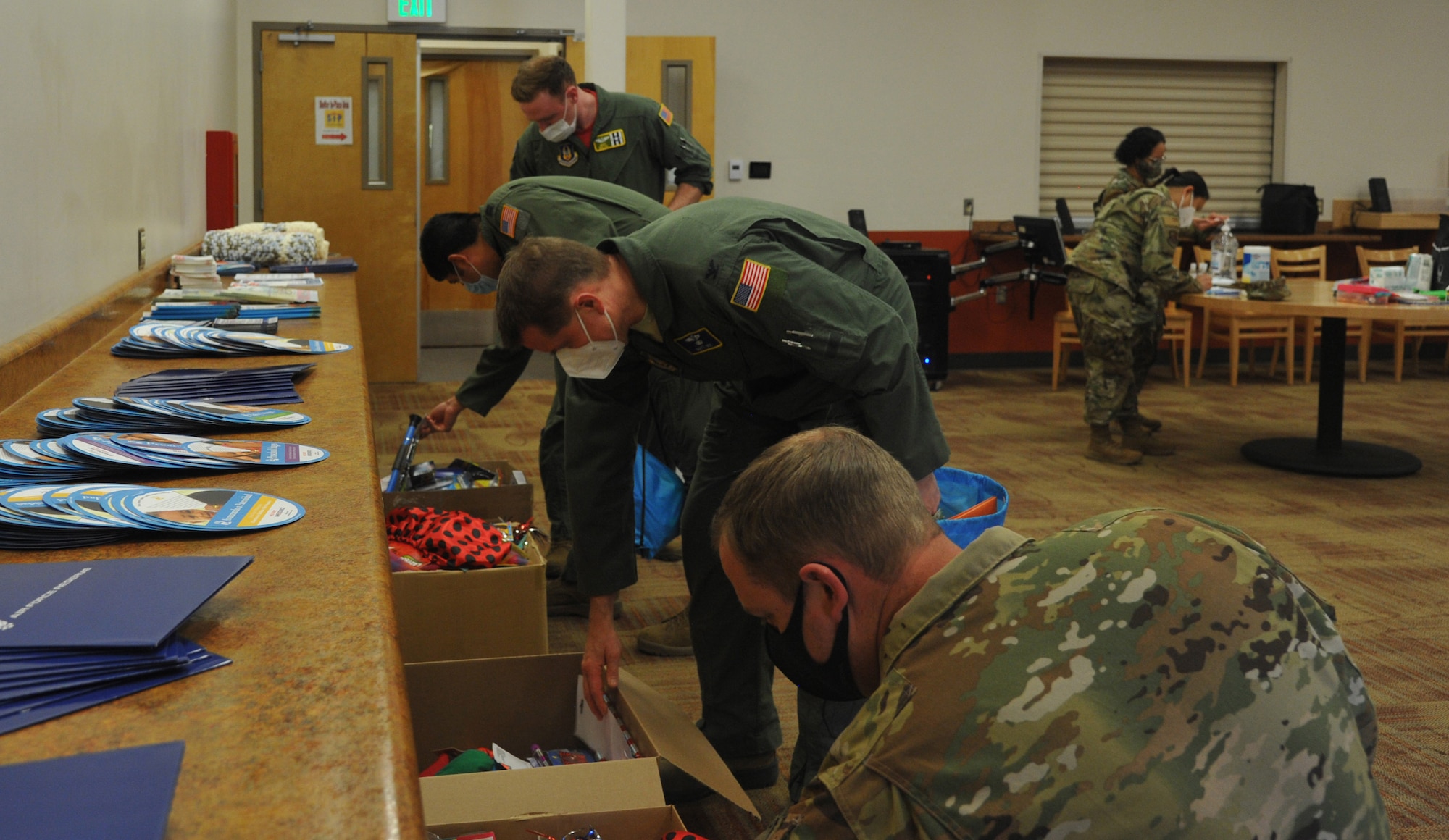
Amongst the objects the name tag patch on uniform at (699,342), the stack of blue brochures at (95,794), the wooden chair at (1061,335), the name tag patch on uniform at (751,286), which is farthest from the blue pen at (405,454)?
the wooden chair at (1061,335)

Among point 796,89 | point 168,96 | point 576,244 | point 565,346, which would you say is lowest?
point 565,346

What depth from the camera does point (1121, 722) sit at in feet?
2.94

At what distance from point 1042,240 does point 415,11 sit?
3.93 meters

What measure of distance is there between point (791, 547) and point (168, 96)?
143 inches

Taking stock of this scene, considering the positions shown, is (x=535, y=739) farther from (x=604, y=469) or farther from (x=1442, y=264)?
(x=1442, y=264)

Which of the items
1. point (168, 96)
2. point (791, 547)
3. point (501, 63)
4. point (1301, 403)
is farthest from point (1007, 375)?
point (791, 547)

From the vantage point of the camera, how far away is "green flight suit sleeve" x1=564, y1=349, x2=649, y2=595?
1.97 meters

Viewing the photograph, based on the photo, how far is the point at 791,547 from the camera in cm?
109

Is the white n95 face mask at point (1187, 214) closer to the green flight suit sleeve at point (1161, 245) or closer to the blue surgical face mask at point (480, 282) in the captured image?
the green flight suit sleeve at point (1161, 245)

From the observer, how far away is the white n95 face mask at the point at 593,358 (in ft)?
5.97

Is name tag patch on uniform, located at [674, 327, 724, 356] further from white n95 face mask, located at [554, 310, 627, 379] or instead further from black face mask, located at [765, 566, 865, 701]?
black face mask, located at [765, 566, 865, 701]

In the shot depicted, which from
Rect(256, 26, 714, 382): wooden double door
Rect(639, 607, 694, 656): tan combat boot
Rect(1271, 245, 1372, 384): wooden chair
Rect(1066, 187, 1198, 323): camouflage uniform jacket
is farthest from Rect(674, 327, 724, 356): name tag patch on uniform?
Rect(1271, 245, 1372, 384): wooden chair

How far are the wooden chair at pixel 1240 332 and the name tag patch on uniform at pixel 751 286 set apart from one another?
621 cm

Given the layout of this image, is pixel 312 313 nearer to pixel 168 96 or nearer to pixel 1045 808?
pixel 168 96
